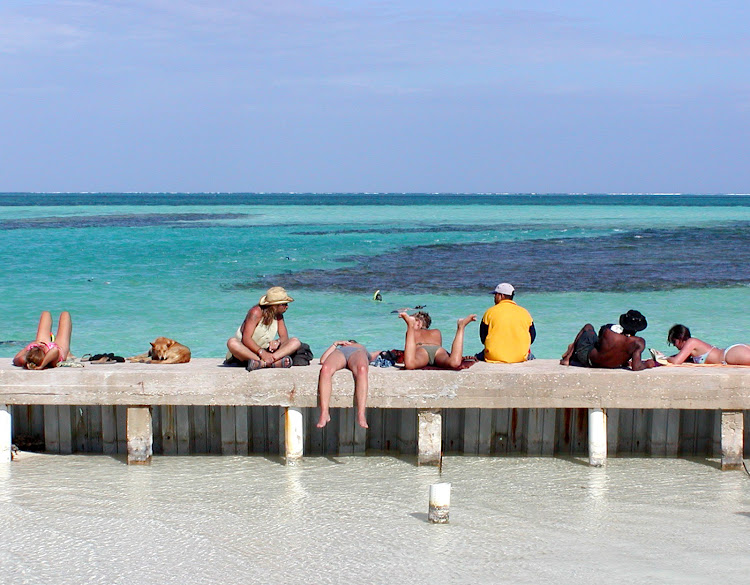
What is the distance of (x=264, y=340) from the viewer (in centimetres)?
973

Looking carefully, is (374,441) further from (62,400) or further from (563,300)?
(563,300)

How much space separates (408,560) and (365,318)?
1419cm

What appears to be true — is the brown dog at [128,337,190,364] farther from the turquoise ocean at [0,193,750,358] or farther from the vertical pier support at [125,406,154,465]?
the turquoise ocean at [0,193,750,358]

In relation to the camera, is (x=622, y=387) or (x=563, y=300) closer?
(x=622, y=387)

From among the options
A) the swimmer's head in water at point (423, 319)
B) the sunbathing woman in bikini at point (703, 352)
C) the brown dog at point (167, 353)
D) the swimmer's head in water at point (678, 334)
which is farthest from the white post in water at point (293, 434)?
the swimmer's head in water at point (678, 334)

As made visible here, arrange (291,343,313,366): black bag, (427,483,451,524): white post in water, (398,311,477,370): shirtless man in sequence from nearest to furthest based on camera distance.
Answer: (427,483,451,524): white post in water, (398,311,477,370): shirtless man, (291,343,313,366): black bag

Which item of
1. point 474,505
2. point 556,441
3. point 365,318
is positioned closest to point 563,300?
point 365,318

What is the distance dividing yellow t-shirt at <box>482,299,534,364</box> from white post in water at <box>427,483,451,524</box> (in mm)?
2411

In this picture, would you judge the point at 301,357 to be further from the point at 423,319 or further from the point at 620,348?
the point at 620,348

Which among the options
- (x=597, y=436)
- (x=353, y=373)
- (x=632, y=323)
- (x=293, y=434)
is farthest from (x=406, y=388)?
→ (x=632, y=323)

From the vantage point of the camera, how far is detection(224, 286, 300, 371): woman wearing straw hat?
940 cm

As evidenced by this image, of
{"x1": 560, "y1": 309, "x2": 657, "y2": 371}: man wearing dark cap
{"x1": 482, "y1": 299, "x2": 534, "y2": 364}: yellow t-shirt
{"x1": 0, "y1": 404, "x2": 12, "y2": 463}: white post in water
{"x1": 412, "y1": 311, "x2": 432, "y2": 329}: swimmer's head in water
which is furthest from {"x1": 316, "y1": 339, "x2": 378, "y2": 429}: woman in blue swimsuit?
{"x1": 0, "y1": 404, "x2": 12, "y2": 463}: white post in water

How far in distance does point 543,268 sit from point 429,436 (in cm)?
2619

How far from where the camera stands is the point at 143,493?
868cm
